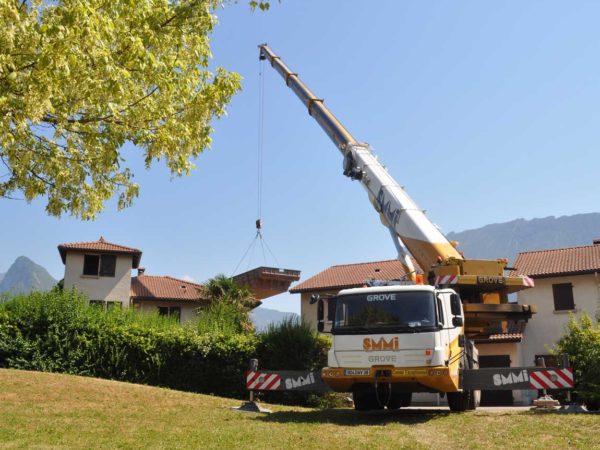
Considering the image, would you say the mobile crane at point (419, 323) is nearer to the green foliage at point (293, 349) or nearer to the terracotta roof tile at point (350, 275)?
the green foliage at point (293, 349)

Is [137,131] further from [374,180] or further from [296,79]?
[296,79]

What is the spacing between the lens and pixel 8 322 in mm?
19906

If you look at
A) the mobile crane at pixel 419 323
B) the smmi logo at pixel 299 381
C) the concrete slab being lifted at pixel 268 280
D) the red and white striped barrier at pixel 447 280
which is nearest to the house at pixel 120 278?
the concrete slab being lifted at pixel 268 280

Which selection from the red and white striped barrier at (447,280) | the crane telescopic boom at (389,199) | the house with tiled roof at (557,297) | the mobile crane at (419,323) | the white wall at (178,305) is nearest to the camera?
the mobile crane at (419,323)

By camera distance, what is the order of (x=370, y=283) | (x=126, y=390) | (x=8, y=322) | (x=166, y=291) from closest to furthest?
(x=370, y=283)
(x=126, y=390)
(x=8, y=322)
(x=166, y=291)

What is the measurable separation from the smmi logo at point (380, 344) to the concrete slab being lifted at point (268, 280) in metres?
27.4

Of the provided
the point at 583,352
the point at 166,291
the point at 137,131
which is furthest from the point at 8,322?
the point at 166,291

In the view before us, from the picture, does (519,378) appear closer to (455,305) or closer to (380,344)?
(455,305)

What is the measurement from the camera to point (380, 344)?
11711mm

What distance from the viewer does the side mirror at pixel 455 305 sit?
12.2 meters

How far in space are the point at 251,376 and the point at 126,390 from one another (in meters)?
3.83

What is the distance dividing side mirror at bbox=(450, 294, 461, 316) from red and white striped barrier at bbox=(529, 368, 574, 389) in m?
2.13

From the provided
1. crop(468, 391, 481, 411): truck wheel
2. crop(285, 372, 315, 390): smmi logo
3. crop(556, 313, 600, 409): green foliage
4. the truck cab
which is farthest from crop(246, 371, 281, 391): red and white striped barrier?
crop(556, 313, 600, 409): green foliage

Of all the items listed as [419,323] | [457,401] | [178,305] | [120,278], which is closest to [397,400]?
[457,401]
